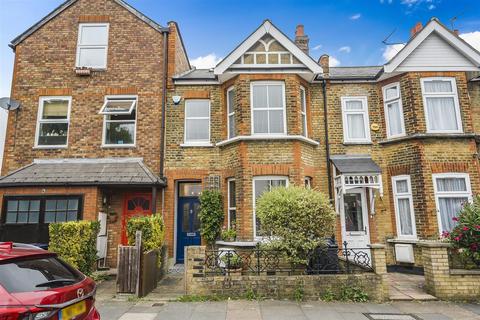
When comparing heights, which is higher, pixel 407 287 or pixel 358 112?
pixel 358 112

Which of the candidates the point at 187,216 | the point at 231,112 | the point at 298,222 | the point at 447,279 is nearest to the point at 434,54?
the point at 231,112

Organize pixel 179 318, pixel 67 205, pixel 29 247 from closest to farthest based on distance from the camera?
pixel 29 247 < pixel 179 318 < pixel 67 205

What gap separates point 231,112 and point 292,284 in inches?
254

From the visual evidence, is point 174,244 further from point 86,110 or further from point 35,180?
point 86,110

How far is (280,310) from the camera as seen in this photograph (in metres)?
6.17

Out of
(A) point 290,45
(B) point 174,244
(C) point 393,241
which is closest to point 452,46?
(A) point 290,45

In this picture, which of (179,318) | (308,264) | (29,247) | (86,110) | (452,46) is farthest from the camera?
(86,110)

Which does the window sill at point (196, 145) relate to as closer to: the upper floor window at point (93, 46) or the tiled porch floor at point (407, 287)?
the upper floor window at point (93, 46)

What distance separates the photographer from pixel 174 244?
1061cm

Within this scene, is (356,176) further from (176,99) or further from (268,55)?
(176,99)

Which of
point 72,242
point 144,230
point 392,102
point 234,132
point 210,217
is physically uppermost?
point 392,102

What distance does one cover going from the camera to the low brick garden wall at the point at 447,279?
6.92 meters

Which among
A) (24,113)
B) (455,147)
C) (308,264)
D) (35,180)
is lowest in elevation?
(308,264)

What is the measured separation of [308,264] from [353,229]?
4.02 m
